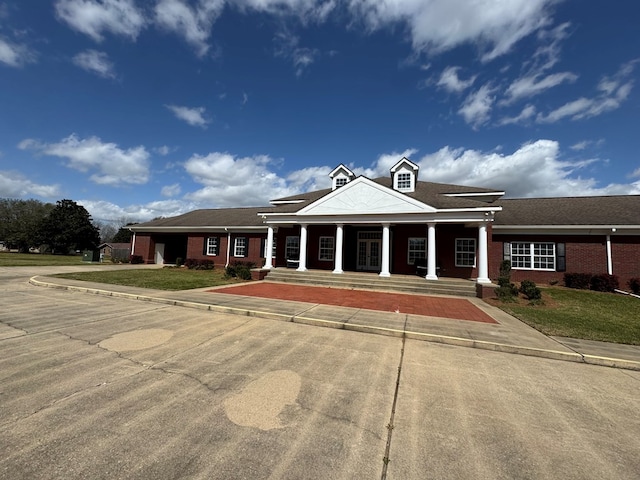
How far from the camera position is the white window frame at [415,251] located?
57.3 ft

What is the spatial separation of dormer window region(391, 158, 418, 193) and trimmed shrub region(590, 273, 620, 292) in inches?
404

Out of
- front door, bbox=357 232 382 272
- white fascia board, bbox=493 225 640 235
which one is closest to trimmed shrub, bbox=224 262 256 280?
front door, bbox=357 232 382 272

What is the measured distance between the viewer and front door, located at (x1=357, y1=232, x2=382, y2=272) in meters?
18.9

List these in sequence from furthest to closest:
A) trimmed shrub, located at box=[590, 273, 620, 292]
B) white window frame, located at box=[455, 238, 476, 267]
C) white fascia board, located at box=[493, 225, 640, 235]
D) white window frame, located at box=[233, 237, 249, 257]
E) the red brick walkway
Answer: white window frame, located at box=[233, 237, 249, 257]
white window frame, located at box=[455, 238, 476, 267]
white fascia board, located at box=[493, 225, 640, 235]
trimmed shrub, located at box=[590, 273, 620, 292]
the red brick walkway

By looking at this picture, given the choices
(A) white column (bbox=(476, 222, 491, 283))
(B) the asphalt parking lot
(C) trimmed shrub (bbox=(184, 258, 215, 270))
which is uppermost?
(A) white column (bbox=(476, 222, 491, 283))

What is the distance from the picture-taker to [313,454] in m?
2.67

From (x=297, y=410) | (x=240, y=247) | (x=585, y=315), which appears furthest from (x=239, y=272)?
(x=585, y=315)

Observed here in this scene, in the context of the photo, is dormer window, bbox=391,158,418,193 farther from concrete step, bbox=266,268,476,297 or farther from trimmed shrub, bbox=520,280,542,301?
trimmed shrub, bbox=520,280,542,301

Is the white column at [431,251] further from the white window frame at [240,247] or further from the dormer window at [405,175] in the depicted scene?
the white window frame at [240,247]

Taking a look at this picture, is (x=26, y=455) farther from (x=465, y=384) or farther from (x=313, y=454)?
(x=465, y=384)

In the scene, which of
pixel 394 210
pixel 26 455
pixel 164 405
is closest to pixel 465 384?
pixel 164 405

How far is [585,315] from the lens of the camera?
9664mm

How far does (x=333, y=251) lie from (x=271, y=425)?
16870 mm

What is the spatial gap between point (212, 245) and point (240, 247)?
2852 millimetres
